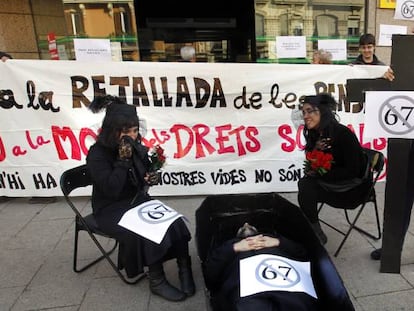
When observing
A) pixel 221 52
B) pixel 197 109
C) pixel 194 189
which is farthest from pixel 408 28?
pixel 194 189

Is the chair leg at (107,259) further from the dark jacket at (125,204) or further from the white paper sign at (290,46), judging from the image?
the white paper sign at (290,46)

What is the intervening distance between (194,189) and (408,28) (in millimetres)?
4409

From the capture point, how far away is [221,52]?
22.1 ft

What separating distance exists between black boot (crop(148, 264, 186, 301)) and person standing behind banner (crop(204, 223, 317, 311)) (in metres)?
0.52

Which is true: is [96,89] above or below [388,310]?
above

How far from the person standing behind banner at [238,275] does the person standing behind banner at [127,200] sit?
0.44 meters

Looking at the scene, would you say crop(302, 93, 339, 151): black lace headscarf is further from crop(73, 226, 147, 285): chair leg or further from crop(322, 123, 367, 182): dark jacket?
crop(73, 226, 147, 285): chair leg

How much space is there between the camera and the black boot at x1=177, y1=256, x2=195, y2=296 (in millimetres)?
2232

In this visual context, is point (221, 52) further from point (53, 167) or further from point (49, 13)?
point (53, 167)

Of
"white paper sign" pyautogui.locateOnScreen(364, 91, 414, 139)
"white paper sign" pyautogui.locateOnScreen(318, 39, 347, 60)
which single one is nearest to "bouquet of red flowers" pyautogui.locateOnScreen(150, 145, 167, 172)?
"white paper sign" pyautogui.locateOnScreen(364, 91, 414, 139)

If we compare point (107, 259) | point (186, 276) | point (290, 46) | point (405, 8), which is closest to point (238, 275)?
point (186, 276)

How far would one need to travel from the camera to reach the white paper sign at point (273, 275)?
1.53 m

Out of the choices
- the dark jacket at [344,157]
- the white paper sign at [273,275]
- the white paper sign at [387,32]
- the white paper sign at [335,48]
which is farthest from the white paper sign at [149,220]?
the white paper sign at [387,32]

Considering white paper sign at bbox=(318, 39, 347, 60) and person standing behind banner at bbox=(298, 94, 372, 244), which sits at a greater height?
white paper sign at bbox=(318, 39, 347, 60)
